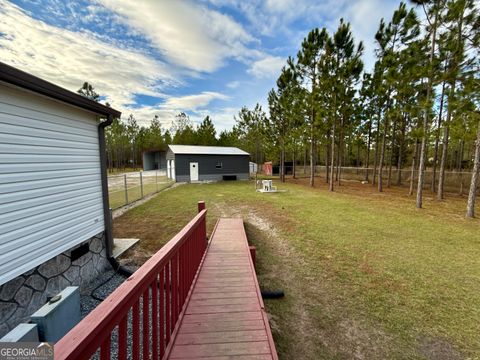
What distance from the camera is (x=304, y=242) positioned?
537 centimetres

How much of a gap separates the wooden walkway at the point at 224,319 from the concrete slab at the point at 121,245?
2.30m

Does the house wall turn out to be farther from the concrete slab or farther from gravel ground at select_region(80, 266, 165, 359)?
gravel ground at select_region(80, 266, 165, 359)

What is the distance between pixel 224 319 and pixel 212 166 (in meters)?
18.5

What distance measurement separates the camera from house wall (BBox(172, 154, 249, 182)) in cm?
1907

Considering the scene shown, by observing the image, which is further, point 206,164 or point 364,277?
point 206,164

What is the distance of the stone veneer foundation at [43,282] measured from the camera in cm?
246

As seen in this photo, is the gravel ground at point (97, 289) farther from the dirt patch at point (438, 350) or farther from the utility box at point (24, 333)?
the dirt patch at point (438, 350)

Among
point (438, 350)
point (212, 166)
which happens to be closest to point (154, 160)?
point (212, 166)

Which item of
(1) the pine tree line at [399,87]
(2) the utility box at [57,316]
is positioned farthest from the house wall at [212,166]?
(2) the utility box at [57,316]

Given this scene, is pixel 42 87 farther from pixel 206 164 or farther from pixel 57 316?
pixel 206 164

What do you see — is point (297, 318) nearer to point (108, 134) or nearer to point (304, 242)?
point (304, 242)

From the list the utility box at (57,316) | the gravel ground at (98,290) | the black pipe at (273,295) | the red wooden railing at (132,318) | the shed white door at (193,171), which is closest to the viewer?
the red wooden railing at (132,318)

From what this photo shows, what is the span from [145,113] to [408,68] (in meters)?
42.0

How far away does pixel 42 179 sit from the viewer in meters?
2.98
